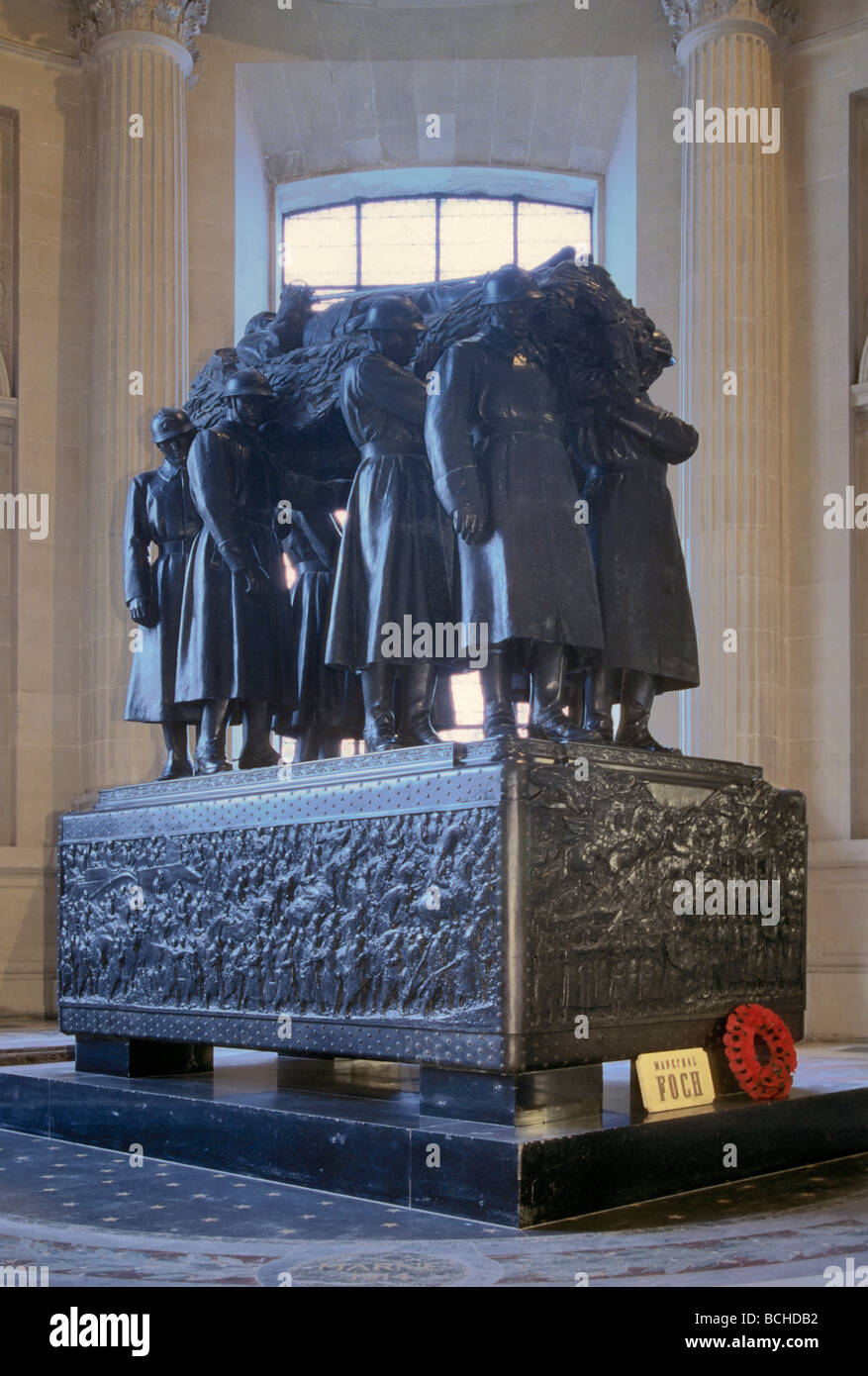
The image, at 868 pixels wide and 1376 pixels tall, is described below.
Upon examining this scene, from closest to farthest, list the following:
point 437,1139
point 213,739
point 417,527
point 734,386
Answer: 1. point 437,1139
2. point 417,527
3. point 213,739
4. point 734,386

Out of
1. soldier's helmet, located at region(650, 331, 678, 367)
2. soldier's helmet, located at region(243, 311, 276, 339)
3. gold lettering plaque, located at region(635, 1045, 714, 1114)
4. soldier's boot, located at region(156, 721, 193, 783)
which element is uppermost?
soldier's helmet, located at region(243, 311, 276, 339)

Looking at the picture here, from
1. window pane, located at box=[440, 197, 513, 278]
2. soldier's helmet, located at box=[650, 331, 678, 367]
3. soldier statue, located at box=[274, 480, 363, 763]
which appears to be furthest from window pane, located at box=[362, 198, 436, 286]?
soldier's helmet, located at box=[650, 331, 678, 367]

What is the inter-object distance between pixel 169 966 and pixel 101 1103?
73 cm

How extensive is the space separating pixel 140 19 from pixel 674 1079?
1357 centimetres

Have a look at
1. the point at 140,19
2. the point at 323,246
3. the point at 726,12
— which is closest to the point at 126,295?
the point at 140,19

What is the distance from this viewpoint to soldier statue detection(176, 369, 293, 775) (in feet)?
27.1

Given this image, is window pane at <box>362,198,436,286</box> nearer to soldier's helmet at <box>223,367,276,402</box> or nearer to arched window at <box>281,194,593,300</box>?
arched window at <box>281,194,593,300</box>

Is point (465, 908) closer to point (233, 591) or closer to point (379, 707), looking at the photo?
point (379, 707)

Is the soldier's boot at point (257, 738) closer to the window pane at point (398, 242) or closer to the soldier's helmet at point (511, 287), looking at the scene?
the soldier's helmet at point (511, 287)

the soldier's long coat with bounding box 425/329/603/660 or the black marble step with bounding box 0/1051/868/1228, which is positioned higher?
the soldier's long coat with bounding box 425/329/603/660

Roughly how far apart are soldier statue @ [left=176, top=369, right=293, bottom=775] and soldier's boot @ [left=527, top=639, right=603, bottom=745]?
192 centimetres

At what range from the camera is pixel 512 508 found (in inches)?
267

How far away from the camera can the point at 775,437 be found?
51.9 feet

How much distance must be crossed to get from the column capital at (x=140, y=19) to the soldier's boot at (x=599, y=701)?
11.8m
